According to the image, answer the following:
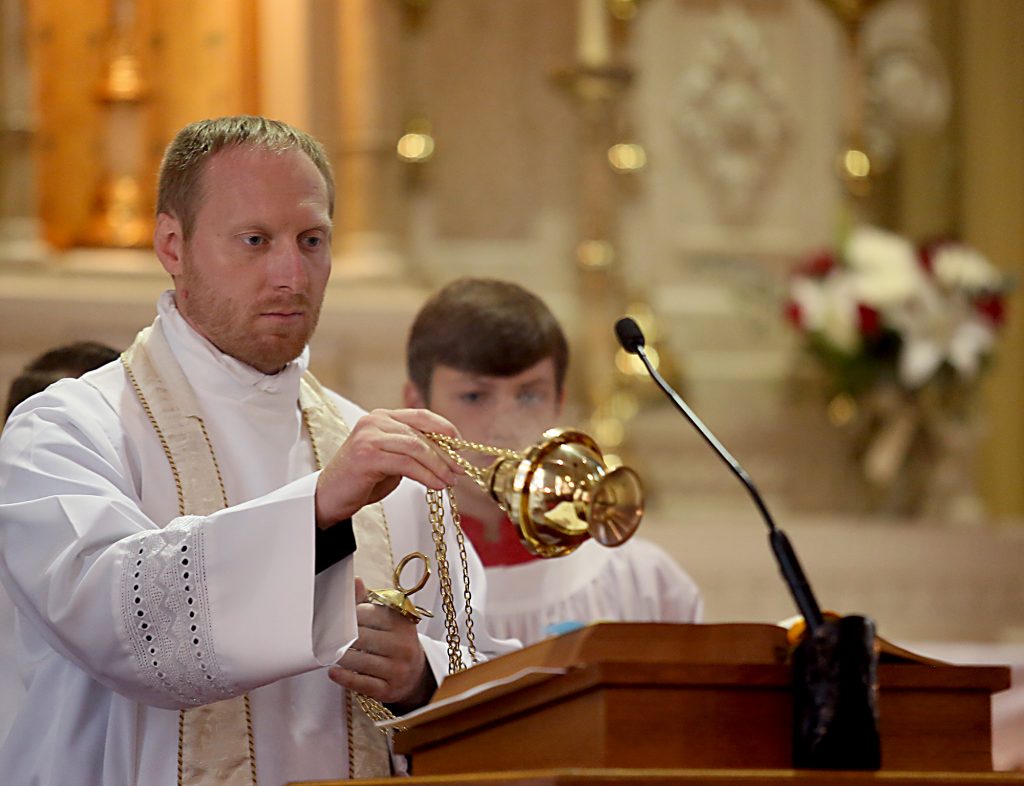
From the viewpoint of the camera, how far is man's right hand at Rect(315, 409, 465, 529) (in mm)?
2557

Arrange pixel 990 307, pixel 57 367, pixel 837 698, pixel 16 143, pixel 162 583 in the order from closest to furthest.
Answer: pixel 837 698
pixel 162 583
pixel 57 367
pixel 16 143
pixel 990 307

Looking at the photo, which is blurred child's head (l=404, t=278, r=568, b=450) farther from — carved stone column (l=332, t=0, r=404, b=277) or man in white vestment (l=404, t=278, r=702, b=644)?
carved stone column (l=332, t=0, r=404, b=277)

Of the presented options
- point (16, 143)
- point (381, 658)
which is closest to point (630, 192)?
point (16, 143)

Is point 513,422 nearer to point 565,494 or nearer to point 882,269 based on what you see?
point 565,494

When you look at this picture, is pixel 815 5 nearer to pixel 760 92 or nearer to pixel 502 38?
pixel 760 92

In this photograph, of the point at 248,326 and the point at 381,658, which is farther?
the point at 248,326

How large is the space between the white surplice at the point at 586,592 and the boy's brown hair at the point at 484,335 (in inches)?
17.4

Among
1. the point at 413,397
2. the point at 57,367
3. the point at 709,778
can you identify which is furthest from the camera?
the point at 413,397

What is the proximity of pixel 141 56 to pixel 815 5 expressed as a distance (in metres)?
2.46

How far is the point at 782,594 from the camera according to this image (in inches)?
234

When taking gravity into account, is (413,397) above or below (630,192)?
below

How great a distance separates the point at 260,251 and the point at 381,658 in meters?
0.72

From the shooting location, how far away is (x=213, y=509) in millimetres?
3088

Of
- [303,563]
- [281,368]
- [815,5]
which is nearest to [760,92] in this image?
[815,5]
